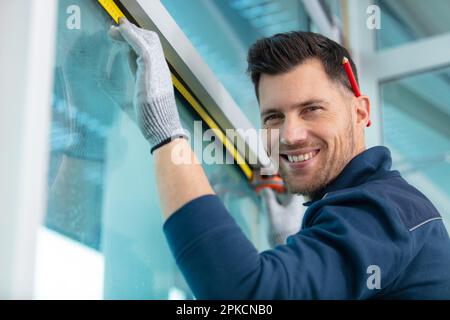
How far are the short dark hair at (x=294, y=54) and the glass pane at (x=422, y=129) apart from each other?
37.0 inches

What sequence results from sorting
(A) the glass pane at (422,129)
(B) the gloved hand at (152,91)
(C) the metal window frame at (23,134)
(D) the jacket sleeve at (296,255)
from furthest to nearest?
(A) the glass pane at (422,129) < (B) the gloved hand at (152,91) < (D) the jacket sleeve at (296,255) < (C) the metal window frame at (23,134)

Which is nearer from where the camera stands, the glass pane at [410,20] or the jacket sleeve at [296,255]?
the jacket sleeve at [296,255]

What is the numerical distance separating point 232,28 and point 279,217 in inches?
19.6

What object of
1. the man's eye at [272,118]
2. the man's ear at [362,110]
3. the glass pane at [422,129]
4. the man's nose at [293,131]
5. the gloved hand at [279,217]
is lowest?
the gloved hand at [279,217]

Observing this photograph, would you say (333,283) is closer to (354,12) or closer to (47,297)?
(47,297)

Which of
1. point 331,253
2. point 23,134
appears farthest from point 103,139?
point 331,253

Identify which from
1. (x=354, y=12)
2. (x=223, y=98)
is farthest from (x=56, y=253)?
(x=354, y=12)

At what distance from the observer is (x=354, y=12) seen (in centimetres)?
218

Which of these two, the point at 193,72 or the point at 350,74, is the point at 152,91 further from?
the point at 350,74

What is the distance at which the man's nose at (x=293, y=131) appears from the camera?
Result: 1057 mm

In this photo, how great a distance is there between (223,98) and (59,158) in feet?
1.64

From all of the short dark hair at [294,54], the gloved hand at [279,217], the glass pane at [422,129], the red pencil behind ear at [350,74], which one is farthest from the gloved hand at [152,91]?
the glass pane at [422,129]

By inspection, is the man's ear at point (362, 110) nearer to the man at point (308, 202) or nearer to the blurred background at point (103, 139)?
the man at point (308, 202)

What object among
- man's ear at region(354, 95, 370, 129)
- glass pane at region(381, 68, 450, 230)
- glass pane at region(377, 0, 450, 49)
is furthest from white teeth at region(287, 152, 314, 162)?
glass pane at region(377, 0, 450, 49)
